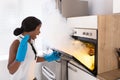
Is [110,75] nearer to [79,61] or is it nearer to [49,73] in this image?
[79,61]

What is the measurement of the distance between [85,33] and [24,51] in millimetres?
593

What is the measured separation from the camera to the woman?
1244 mm

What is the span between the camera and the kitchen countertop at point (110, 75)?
1273 millimetres

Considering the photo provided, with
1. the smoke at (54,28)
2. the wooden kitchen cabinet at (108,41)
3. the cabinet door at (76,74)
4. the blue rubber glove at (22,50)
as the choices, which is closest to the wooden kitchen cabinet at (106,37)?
the wooden kitchen cabinet at (108,41)

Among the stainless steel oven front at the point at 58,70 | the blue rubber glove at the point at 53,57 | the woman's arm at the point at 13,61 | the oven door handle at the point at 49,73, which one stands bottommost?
the oven door handle at the point at 49,73

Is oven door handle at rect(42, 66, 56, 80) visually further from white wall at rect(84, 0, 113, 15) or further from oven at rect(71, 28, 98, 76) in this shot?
white wall at rect(84, 0, 113, 15)

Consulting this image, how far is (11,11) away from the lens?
7.51 feet

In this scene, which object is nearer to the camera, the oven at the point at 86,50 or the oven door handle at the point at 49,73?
the oven at the point at 86,50

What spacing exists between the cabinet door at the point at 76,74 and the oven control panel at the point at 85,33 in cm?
35

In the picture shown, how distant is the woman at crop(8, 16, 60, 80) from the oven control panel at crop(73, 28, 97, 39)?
434 mm

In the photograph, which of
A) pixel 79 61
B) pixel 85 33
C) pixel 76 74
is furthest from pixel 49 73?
pixel 85 33

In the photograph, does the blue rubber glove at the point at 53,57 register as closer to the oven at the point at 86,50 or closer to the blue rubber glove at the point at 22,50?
the oven at the point at 86,50

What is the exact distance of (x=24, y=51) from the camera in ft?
4.14

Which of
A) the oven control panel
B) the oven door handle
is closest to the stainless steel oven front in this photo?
the oven door handle
